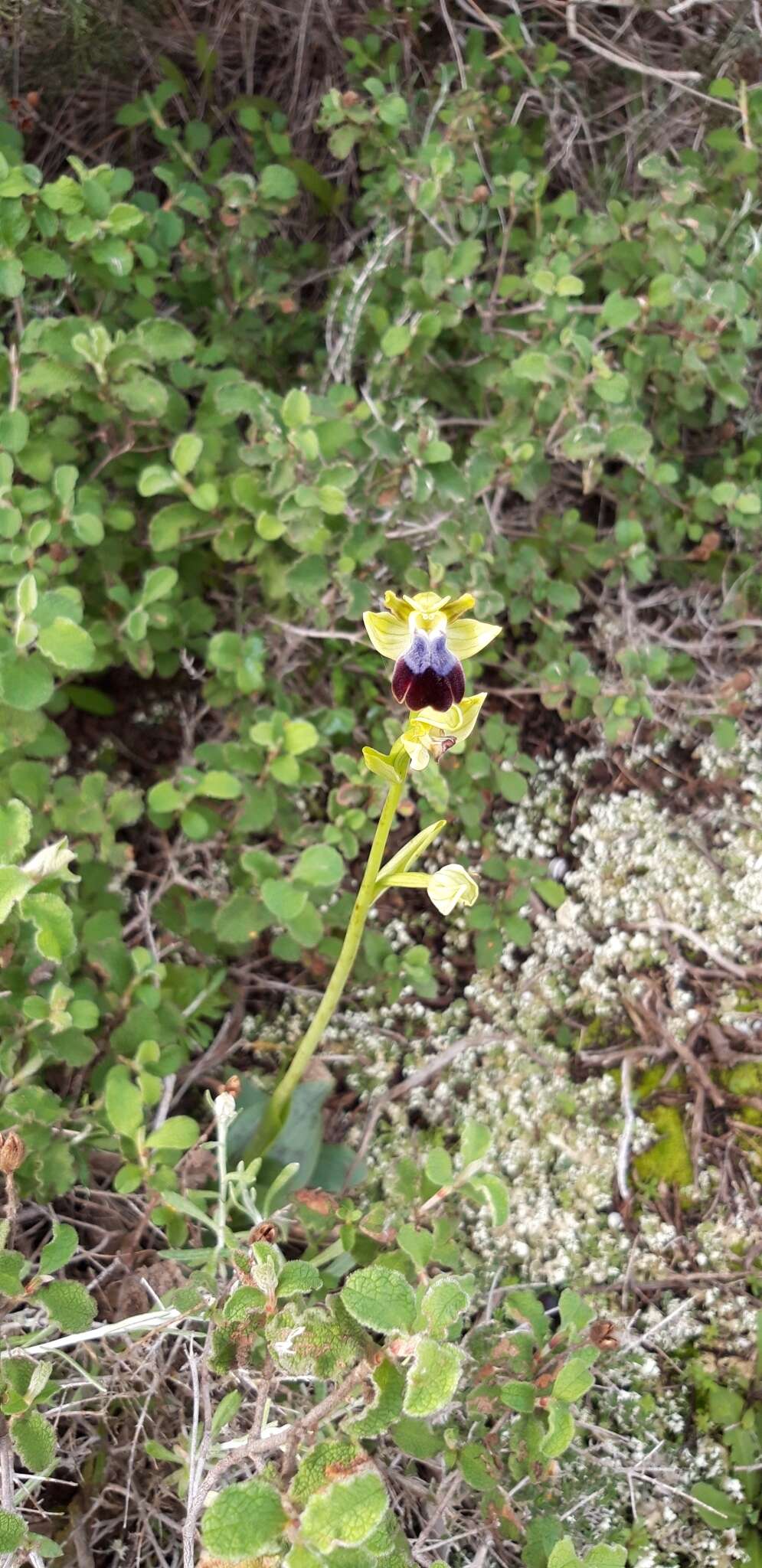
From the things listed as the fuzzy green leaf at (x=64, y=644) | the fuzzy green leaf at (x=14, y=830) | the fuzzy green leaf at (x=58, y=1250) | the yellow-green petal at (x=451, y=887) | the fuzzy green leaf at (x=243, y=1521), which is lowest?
the fuzzy green leaf at (x=58, y=1250)

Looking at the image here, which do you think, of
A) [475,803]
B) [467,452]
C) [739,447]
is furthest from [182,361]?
[739,447]

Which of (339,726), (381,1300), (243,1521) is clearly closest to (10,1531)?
(243,1521)

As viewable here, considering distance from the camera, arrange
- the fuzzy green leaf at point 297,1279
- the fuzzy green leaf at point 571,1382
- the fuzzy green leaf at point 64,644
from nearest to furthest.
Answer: the fuzzy green leaf at point 297,1279, the fuzzy green leaf at point 571,1382, the fuzzy green leaf at point 64,644

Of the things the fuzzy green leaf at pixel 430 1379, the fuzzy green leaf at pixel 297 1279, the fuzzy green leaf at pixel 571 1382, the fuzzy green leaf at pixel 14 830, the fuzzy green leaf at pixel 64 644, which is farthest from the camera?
the fuzzy green leaf at pixel 64 644

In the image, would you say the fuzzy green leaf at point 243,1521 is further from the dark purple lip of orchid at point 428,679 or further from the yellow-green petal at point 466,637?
the yellow-green petal at point 466,637

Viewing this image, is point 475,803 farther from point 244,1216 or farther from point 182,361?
point 182,361

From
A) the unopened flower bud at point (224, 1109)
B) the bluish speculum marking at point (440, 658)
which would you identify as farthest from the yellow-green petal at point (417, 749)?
the unopened flower bud at point (224, 1109)

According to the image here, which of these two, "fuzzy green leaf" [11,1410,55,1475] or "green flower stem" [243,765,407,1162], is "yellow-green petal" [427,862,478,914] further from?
"fuzzy green leaf" [11,1410,55,1475]

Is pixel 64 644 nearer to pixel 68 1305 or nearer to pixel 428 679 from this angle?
pixel 428 679
